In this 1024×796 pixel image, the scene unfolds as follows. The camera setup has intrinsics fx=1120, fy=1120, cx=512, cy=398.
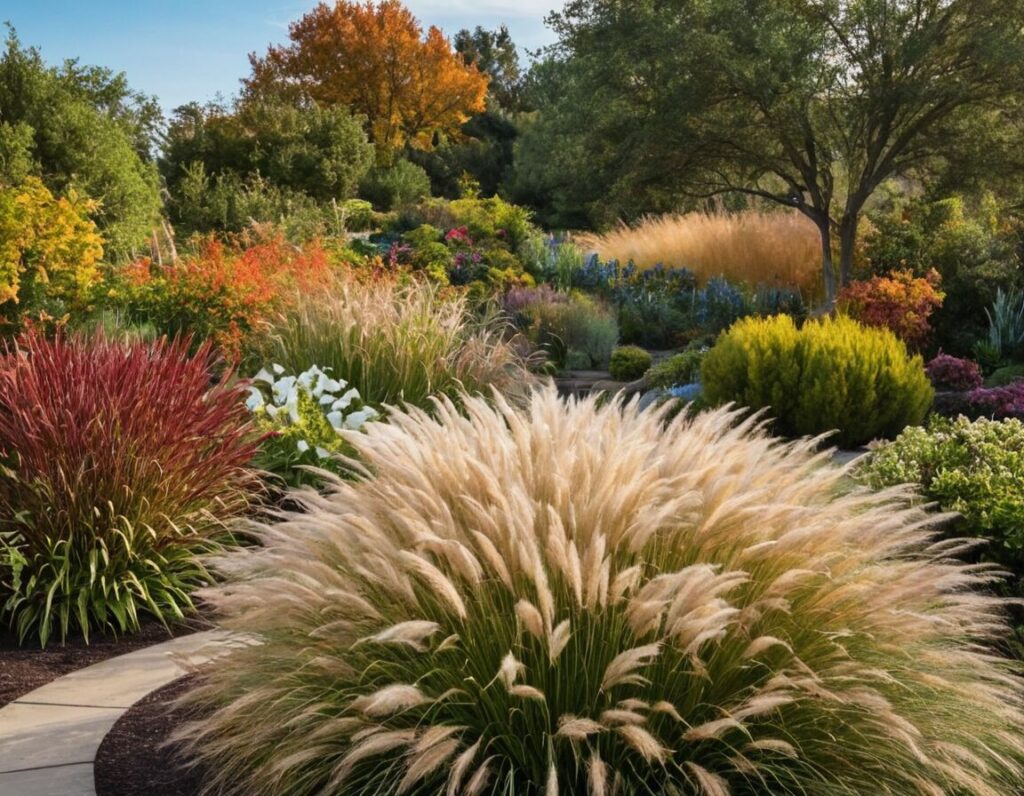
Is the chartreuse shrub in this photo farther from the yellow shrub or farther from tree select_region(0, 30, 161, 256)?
tree select_region(0, 30, 161, 256)

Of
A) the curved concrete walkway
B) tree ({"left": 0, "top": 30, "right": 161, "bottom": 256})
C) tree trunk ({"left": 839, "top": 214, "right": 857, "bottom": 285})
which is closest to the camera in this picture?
the curved concrete walkway

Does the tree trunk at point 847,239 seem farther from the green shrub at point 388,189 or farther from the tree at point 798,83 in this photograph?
the green shrub at point 388,189

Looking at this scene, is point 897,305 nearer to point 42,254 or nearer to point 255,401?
point 255,401

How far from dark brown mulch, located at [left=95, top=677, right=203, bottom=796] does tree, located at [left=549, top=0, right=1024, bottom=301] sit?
12762mm

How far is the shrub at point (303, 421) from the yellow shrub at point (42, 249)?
3809mm

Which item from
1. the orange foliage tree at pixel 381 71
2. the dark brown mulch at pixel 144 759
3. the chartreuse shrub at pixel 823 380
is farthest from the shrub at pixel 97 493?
the orange foliage tree at pixel 381 71

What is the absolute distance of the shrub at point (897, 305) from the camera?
10.8 meters

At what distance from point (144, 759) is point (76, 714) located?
0.55m

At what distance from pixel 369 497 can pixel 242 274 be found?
658cm

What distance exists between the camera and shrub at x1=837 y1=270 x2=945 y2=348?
10844 millimetres

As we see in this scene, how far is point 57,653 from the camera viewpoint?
4438 mm

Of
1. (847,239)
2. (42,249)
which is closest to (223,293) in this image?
(42,249)

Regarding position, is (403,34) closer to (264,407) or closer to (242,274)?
(242,274)

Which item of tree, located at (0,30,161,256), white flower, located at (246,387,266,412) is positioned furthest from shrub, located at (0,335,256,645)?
tree, located at (0,30,161,256)
